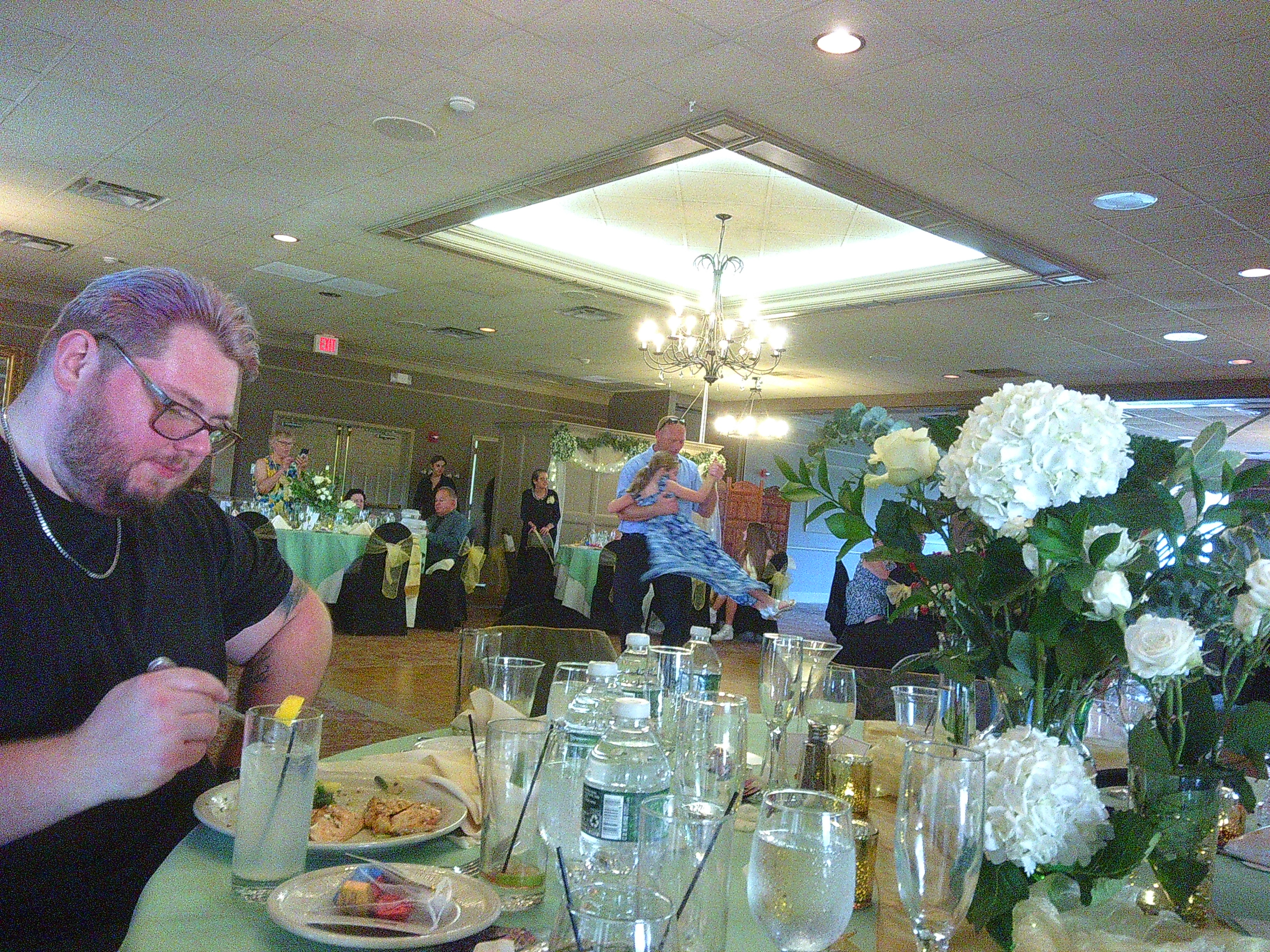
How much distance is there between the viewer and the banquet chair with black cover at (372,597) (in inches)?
344

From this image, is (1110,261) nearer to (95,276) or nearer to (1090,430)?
(1090,430)

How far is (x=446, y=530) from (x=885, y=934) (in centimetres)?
902

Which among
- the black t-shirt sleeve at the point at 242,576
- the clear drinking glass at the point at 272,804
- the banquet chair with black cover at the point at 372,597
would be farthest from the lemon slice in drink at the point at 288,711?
the banquet chair with black cover at the point at 372,597

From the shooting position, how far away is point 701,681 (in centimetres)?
176

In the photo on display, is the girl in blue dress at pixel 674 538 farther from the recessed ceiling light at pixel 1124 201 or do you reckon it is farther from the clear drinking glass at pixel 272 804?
the clear drinking glass at pixel 272 804

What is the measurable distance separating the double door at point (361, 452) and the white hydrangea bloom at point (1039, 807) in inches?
508

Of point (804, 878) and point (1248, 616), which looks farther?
point (1248, 616)

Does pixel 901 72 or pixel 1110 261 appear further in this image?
pixel 1110 261

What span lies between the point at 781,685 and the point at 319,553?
7139 mm

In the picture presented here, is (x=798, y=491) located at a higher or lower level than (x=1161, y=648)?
higher

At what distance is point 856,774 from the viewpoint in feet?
4.79

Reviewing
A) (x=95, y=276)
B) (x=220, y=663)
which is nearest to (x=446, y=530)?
(x=95, y=276)

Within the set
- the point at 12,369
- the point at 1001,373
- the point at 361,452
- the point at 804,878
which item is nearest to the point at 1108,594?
the point at 804,878

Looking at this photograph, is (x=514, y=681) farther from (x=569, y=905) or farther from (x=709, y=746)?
(x=569, y=905)
